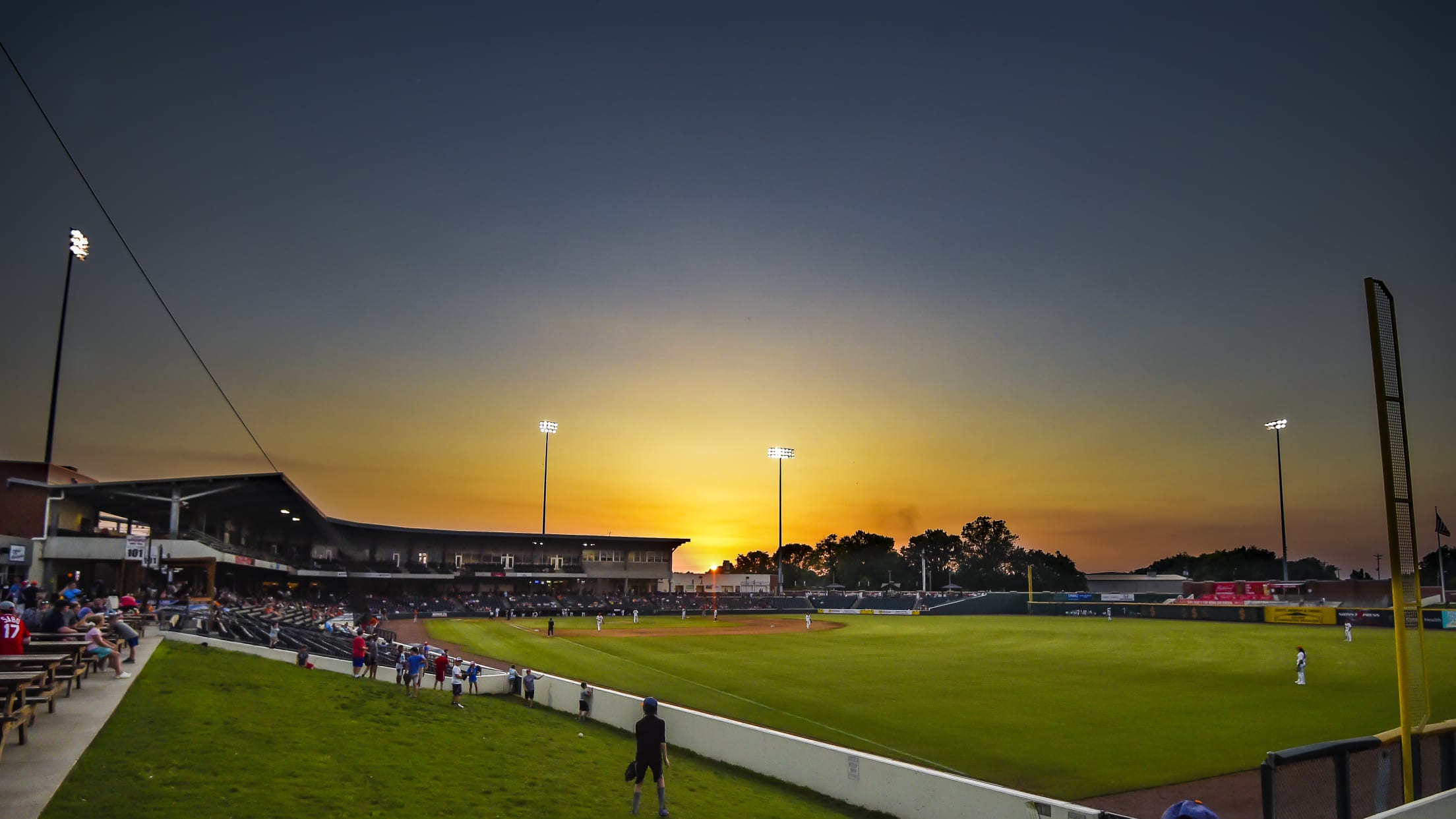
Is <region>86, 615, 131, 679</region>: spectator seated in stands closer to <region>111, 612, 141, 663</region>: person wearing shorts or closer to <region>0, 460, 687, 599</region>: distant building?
<region>111, 612, 141, 663</region>: person wearing shorts

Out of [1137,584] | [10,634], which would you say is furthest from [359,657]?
[1137,584]

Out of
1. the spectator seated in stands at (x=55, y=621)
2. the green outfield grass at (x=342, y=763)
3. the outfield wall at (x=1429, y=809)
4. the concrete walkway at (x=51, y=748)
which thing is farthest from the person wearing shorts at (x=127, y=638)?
the outfield wall at (x=1429, y=809)

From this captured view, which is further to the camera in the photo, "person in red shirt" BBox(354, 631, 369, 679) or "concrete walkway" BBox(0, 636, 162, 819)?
"person in red shirt" BBox(354, 631, 369, 679)

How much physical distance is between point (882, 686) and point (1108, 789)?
14808 millimetres

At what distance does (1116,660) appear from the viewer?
40031 mm

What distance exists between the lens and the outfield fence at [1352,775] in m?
9.30

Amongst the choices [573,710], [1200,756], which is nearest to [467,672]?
[573,710]

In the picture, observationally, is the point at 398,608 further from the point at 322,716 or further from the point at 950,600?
the point at 322,716

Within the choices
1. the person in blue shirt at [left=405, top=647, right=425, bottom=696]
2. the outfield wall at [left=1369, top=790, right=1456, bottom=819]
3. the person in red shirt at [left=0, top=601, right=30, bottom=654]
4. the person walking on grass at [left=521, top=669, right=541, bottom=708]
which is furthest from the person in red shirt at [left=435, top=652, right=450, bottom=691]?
the outfield wall at [left=1369, top=790, right=1456, bottom=819]

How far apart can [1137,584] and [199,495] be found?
114032 mm

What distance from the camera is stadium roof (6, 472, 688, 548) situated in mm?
45062

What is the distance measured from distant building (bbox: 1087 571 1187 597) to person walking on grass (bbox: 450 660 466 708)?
94.5 metres

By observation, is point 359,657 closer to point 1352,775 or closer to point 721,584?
point 1352,775

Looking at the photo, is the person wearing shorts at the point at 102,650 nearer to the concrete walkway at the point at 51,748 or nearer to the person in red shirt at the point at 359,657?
the concrete walkway at the point at 51,748
